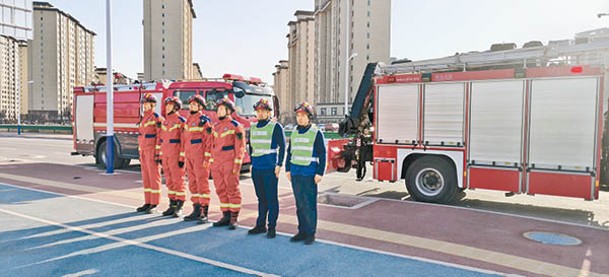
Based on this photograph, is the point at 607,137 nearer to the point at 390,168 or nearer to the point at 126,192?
the point at 390,168

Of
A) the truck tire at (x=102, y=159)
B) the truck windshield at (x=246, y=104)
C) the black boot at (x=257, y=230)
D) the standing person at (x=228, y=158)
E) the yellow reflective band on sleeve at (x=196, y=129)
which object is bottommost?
the black boot at (x=257, y=230)

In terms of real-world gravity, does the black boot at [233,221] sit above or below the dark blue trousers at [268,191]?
below

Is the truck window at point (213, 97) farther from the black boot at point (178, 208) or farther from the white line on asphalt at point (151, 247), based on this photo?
the white line on asphalt at point (151, 247)

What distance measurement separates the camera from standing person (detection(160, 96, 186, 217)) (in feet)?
25.8

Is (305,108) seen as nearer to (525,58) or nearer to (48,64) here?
(525,58)

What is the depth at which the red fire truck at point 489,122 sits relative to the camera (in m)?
7.94

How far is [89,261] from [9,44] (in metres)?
146

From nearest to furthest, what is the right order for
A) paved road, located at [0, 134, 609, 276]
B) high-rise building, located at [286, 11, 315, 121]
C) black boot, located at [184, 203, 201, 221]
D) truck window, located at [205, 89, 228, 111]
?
1. paved road, located at [0, 134, 609, 276]
2. black boot, located at [184, 203, 201, 221]
3. truck window, located at [205, 89, 228, 111]
4. high-rise building, located at [286, 11, 315, 121]

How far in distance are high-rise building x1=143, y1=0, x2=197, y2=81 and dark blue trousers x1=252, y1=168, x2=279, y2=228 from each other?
304 feet

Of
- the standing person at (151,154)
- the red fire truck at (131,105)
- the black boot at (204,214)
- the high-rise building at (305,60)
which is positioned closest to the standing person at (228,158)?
the black boot at (204,214)

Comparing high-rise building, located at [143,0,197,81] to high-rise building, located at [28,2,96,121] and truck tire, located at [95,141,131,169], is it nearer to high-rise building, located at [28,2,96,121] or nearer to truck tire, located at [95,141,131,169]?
high-rise building, located at [28,2,96,121]

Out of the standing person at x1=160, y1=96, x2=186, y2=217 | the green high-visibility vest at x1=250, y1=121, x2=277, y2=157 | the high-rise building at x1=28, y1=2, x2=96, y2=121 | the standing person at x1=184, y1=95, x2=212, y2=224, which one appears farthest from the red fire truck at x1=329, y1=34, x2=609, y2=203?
the high-rise building at x1=28, y1=2, x2=96, y2=121

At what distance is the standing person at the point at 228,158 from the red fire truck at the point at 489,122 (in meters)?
3.45

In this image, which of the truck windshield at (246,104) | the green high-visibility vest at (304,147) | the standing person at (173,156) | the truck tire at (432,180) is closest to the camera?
the green high-visibility vest at (304,147)
